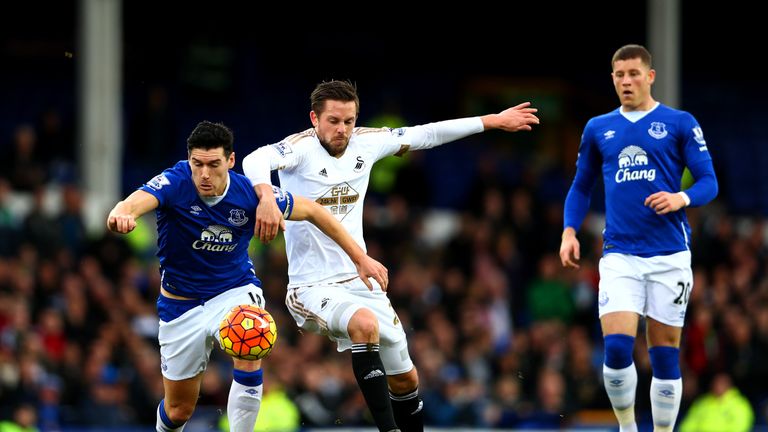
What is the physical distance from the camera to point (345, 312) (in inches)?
372

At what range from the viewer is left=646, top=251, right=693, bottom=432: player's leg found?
31.8 feet

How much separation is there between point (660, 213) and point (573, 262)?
3.52 feet

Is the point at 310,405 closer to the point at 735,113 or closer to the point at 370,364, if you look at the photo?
the point at 370,364

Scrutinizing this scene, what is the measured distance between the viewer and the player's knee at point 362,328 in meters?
9.34

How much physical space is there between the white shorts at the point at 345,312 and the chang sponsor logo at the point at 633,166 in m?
1.94

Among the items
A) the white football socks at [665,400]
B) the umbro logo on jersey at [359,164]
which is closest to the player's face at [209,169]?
the umbro logo on jersey at [359,164]

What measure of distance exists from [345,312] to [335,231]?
1.98ft

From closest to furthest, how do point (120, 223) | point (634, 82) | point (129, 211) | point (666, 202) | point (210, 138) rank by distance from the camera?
point (120, 223) → point (129, 211) → point (210, 138) → point (666, 202) → point (634, 82)

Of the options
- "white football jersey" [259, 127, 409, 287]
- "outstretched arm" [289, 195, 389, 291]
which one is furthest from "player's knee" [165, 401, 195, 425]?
"outstretched arm" [289, 195, 389, 291]

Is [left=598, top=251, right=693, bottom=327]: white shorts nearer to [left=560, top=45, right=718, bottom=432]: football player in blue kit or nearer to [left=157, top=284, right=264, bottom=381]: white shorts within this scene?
[left=560, top=45, right=718, bottom=432]: football player in blue kit

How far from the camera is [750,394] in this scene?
18.1m

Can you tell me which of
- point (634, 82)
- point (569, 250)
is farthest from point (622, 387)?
point (634, 82)

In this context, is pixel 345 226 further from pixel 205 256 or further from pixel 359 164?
pixel 205 256

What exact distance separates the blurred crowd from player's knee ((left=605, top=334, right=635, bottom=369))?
691 cm
